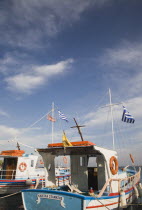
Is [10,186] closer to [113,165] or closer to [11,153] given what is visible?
[11,153]

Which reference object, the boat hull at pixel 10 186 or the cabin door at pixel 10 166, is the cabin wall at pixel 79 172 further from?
the cabin door at pixel 10 166

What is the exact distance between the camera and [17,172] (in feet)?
69.1

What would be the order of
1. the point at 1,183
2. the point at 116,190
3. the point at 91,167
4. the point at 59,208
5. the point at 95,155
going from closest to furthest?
1. the point at 59,208
2. the point at 116,190
3. the point at 95,155
4. the point at 91,167
5. the point at 1,183

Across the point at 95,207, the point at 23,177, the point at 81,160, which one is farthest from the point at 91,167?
the point at 23,177

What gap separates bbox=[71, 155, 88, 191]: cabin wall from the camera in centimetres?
1430

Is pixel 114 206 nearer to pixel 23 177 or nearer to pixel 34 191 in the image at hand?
pixel 34 191

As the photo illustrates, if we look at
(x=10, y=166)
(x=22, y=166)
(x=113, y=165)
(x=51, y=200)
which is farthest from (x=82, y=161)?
(x=10, y=166)

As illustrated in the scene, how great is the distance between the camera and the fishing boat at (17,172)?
19781 mm

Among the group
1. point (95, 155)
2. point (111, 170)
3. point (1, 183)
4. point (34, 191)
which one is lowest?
point (1, 183)

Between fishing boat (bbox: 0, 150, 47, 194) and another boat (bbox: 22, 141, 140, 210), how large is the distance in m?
6.64

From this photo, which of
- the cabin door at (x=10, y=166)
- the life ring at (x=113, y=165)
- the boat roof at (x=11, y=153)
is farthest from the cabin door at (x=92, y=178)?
the cabin door at (x=10, y=166)

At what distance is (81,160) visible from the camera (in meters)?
14.7

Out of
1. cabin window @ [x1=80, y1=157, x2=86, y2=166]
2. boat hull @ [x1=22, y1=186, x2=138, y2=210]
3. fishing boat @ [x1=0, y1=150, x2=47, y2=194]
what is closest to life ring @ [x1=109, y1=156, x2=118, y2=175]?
boat hull @ [x1=22, y1=186, x2=138, y2=210]

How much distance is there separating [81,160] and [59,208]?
5109 mm
